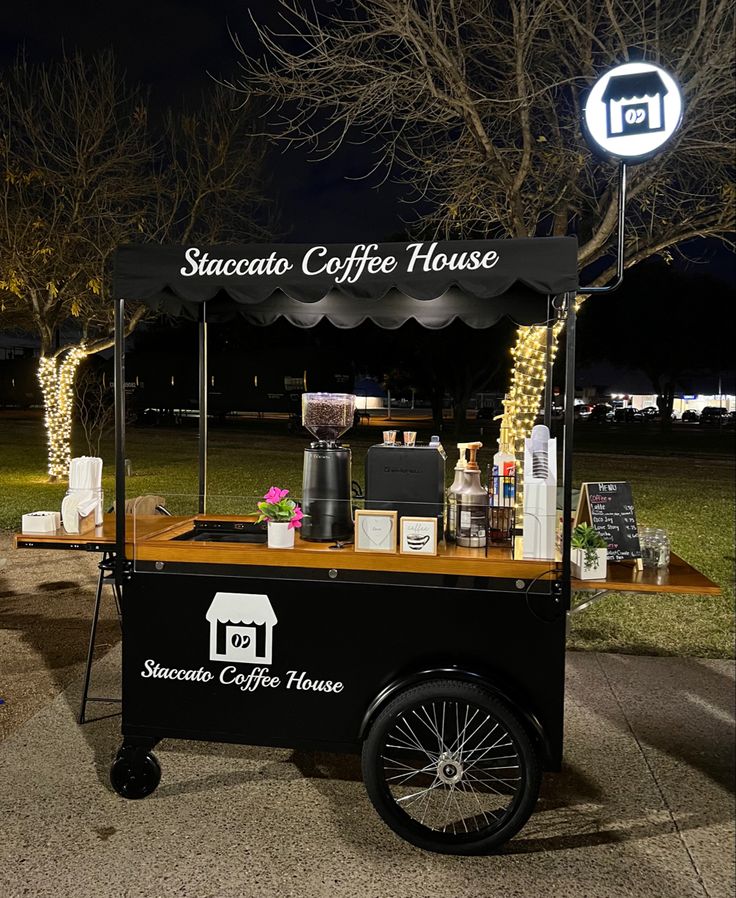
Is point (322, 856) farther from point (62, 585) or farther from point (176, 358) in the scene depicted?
point (176, 358)

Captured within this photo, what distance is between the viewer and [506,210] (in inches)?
357

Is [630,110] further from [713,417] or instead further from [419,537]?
[713,417]

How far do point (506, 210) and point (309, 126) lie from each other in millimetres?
2428

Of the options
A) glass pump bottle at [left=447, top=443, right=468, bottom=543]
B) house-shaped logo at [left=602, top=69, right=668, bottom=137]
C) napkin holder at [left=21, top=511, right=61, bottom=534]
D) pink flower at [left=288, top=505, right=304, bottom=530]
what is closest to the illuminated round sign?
house-shaped logo at [left=602, top=69, right=668, bottom=137]

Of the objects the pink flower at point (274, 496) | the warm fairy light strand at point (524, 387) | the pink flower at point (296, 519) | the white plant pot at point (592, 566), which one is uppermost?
the warm fairy light strand at point (524, 387)

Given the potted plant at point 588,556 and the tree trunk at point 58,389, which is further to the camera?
the tree trunk at point 58,389

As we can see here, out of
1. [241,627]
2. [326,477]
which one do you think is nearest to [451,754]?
[241,627]

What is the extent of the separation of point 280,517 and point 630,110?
2.79 m

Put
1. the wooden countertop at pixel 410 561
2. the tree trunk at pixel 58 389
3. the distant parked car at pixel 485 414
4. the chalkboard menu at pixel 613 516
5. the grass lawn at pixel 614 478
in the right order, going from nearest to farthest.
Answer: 1. the wooden countertop at pixel 410 561
2. the chalkboard menu at pixel 613 516
3. the grass lawn at pixel 614 478
4. the tree trunk at pixel 58 389
5. the distant parked car at pixel 485 414

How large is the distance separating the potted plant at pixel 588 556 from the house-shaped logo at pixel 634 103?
218 cm

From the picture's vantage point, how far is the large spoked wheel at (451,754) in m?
2.95

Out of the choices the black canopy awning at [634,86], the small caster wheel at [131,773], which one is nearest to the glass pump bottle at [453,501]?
the small caster wheel at [131,773]

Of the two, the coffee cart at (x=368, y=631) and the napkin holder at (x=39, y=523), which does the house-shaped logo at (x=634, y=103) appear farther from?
the napkin holder at (x=39, y=523)

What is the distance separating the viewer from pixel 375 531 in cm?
321
